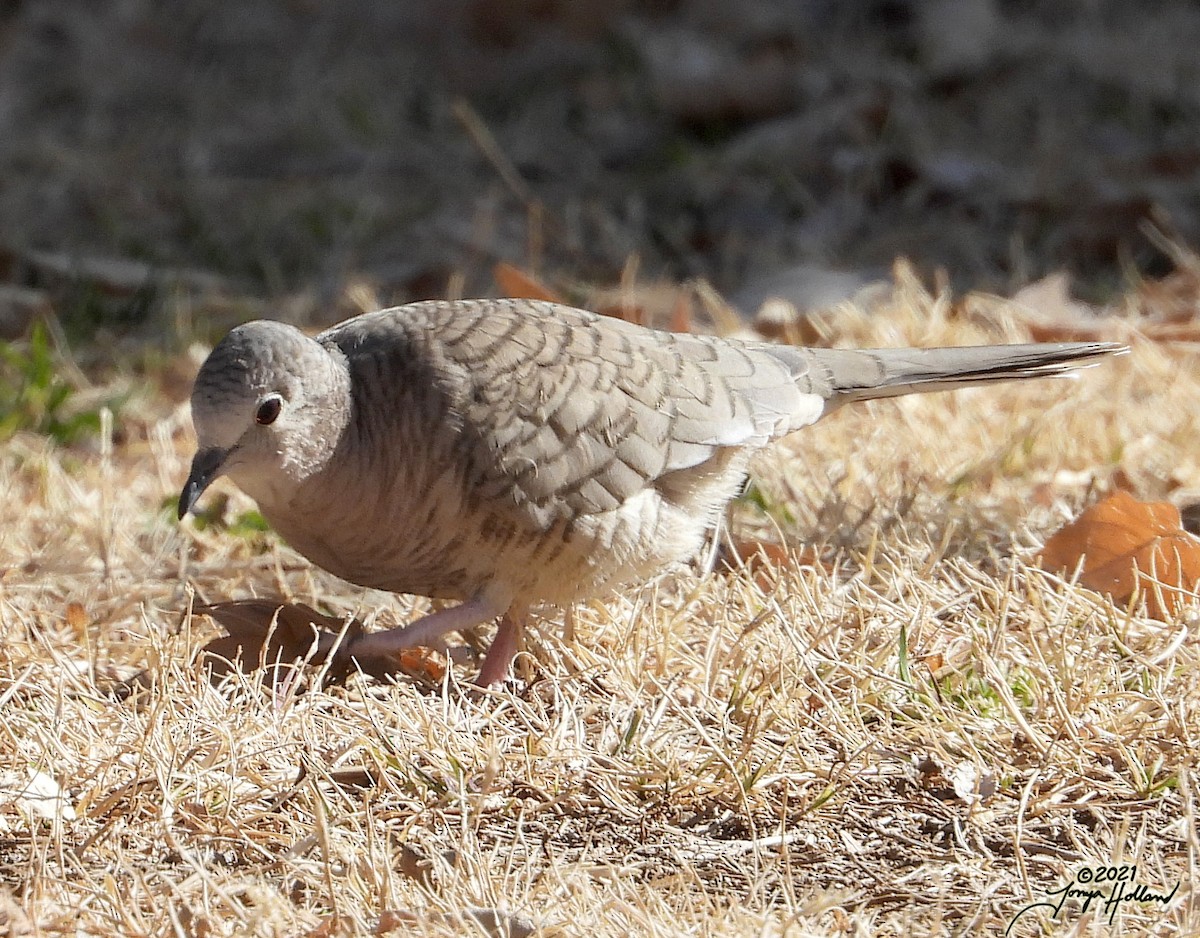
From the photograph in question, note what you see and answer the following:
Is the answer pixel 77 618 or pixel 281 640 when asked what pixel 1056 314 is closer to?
pixel 281 640

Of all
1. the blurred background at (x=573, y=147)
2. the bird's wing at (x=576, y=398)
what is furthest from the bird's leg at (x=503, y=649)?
the blurred background at (x=573, y=147)

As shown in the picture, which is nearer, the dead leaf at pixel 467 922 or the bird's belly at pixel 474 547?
the dead leaf at pixel 467 922

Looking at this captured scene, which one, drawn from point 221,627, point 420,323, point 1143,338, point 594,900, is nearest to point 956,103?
point 1143,338

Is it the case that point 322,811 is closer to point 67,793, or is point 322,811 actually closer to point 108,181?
point 67,793

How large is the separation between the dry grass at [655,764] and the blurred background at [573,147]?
2245mm

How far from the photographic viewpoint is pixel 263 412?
10.1ft

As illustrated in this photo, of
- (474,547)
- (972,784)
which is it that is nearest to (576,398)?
(474,547)

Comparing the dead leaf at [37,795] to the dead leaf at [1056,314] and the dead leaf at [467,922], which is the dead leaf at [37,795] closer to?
the dead leaf at [467,922]

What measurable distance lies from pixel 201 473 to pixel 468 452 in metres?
0.52

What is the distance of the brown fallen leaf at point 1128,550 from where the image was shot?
10.4 feet

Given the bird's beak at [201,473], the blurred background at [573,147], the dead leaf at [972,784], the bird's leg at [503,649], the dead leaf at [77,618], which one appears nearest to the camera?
the dead leaf at [972,784]

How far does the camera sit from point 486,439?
3.12m

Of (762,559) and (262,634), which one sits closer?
(262,634)
